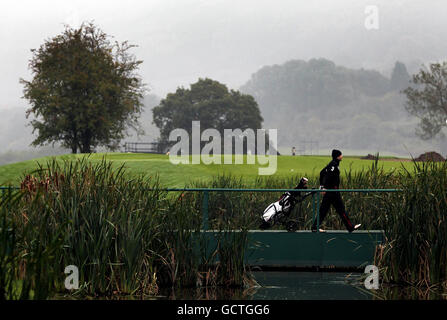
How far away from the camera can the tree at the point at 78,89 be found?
48.3m

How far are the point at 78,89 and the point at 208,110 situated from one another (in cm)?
3863

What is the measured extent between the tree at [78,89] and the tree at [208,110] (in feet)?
107

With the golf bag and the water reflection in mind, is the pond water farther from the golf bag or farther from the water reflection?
the golf bag

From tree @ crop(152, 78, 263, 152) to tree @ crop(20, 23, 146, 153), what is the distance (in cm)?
3258

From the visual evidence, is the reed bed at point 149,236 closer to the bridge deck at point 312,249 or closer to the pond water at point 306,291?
the pond water at point 306,291

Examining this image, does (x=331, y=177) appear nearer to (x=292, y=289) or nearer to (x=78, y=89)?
(x=292, y=289)

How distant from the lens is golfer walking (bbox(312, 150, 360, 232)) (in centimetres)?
1409

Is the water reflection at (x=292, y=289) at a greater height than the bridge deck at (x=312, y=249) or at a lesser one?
lesser

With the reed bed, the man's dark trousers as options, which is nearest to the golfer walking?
the man's dark trousers
